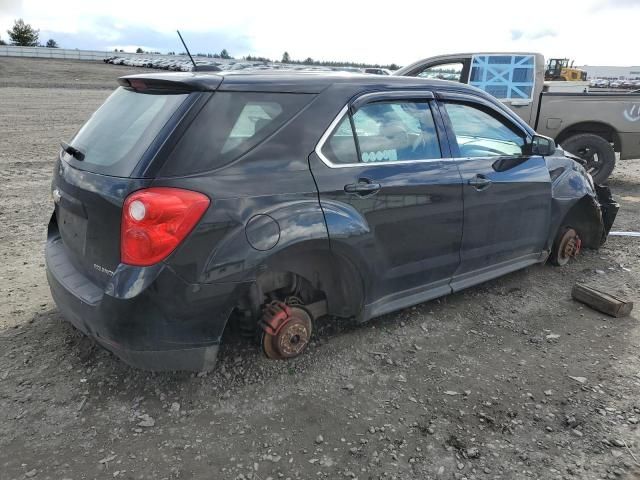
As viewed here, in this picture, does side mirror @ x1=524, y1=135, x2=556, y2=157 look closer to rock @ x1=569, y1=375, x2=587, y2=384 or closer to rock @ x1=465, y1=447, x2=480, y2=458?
rock @ x1=569, y1=375, x2=587, y2=384

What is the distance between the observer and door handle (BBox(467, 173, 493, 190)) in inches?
142

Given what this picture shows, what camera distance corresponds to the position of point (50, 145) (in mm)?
10359

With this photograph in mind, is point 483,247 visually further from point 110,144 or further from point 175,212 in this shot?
point 110,144

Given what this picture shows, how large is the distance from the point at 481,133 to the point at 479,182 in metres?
0.50

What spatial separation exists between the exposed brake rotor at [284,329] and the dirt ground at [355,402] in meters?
0.13

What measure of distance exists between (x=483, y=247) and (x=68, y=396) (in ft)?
9.50

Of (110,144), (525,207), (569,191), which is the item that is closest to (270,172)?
(110,144)

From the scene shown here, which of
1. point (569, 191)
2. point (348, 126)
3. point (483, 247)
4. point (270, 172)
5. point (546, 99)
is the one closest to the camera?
point (270, 172)

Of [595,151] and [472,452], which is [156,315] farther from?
[595,151]

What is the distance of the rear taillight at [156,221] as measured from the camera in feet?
7.90

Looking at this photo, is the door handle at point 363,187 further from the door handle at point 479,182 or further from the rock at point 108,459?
the rock at point 108,459

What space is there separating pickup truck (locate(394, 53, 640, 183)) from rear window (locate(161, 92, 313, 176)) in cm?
583

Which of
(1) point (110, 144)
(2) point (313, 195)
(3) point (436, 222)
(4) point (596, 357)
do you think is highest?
(1) point (110, 144)

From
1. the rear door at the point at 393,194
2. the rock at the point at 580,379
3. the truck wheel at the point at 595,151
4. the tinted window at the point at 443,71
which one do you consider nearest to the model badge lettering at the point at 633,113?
the truck wheel at the point at 595,151
